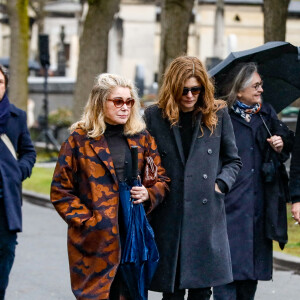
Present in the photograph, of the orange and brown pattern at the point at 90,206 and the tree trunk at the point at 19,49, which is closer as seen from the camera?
the orange and brown pattern at the point at 90,206

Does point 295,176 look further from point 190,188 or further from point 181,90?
point 181,90

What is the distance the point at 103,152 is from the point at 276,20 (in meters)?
9.01

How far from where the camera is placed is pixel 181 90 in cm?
596

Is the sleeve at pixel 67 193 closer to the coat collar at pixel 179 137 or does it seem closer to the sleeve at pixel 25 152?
the coat collar at pixel 179 137

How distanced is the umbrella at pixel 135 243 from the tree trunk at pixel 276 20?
8886 mm

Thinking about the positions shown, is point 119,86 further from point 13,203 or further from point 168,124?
point 13,203

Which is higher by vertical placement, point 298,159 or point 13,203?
point 298,159

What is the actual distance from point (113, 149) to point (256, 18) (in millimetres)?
60108

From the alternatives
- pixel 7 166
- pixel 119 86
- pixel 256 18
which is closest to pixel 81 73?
pixel 7 166

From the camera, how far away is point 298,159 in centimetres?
607

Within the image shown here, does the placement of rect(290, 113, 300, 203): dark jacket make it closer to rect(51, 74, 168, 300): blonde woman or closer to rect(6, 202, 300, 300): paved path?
rect(51, 74, 168, 300): blonde woman

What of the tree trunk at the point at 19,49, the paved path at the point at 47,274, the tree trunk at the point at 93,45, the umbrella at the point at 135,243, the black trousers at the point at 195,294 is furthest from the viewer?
the tree trunk at the point at 19,49

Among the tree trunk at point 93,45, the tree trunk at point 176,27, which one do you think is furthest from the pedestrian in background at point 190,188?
the tree trunk at point 93,45

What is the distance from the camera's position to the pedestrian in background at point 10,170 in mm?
6902
